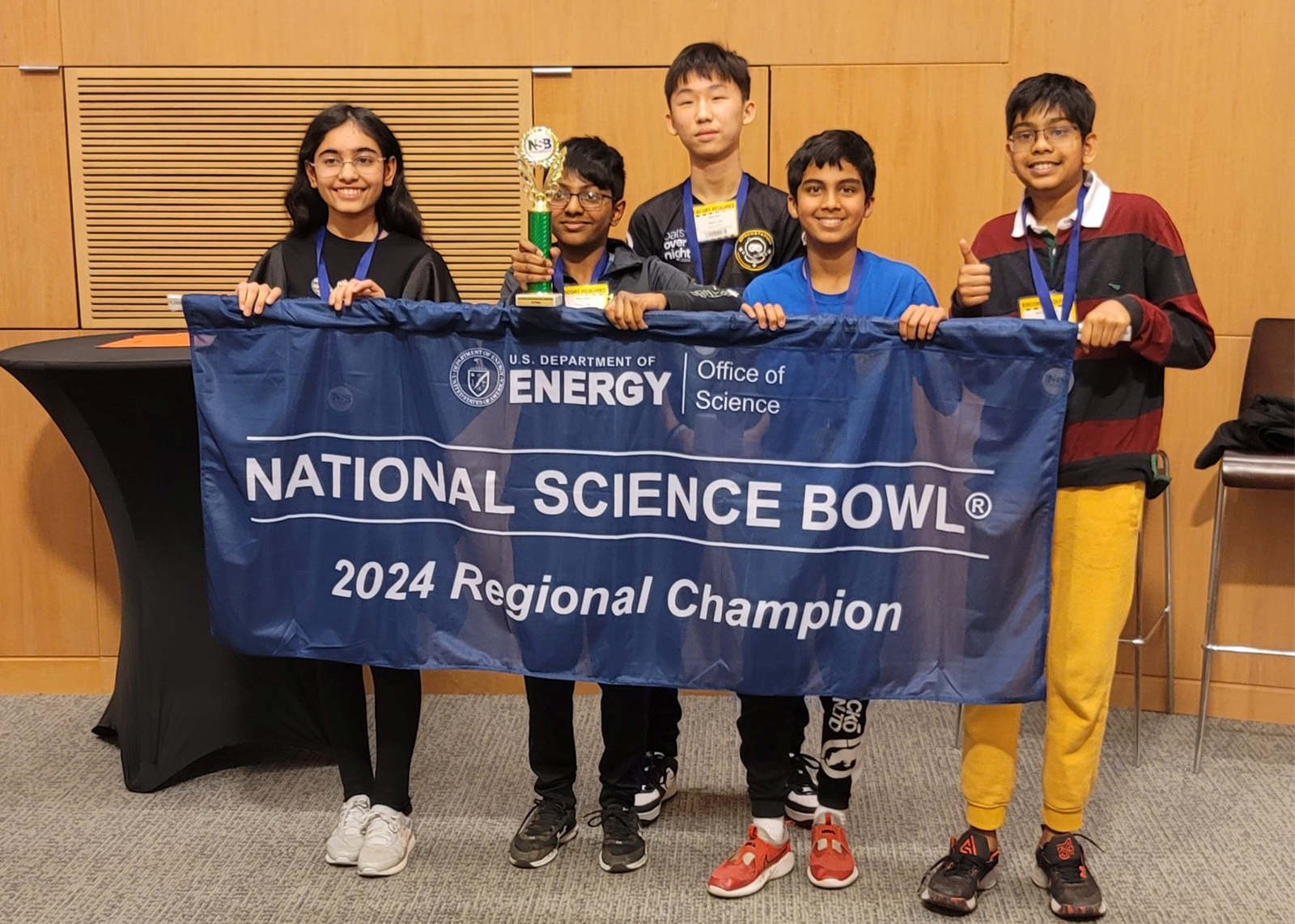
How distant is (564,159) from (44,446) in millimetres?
2222

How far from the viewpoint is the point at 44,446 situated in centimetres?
383

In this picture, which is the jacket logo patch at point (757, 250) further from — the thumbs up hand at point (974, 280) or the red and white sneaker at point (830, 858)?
the red and white sneaker at point (830, 858)

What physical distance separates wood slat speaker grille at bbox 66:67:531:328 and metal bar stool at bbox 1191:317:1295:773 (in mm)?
2249

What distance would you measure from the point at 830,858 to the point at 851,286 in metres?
1.25

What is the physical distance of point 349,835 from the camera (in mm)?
2725

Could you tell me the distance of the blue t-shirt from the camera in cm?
248

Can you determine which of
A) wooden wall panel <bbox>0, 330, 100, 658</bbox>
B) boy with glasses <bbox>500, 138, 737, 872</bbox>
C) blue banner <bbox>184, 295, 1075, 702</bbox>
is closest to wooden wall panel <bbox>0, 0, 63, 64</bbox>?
wooden wall panel <bbox>0, 330, 100, 658</bbox>

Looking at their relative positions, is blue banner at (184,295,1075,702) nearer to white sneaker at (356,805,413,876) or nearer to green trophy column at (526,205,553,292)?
green trophy column at (526,205,553,292)

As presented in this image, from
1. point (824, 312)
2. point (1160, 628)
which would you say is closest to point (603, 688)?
point (824, 312)

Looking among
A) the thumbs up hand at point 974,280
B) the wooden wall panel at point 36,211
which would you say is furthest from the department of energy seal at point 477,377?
the wooden wall panel at point 36,211

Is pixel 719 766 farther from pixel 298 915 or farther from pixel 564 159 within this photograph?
pixel 564 159

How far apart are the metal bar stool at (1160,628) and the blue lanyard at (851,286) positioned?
1266 millimetres

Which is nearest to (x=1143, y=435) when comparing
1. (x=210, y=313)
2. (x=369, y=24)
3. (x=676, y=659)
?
(x=676, y=659)

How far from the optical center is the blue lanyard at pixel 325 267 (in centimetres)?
265
